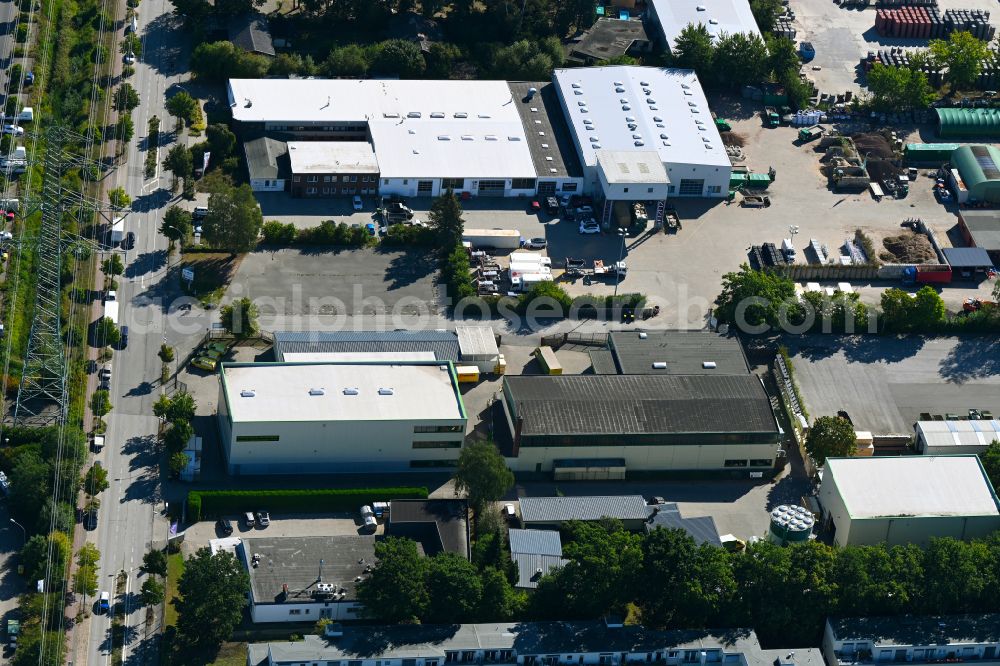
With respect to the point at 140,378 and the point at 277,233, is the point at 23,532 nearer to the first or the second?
the point at 140,378

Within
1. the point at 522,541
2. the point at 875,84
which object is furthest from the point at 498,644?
the point at 875,84

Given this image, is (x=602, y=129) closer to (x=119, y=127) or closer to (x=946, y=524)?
(x=119, y=127)

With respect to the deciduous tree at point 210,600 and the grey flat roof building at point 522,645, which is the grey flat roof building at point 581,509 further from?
the deciduous tree at point 210,600

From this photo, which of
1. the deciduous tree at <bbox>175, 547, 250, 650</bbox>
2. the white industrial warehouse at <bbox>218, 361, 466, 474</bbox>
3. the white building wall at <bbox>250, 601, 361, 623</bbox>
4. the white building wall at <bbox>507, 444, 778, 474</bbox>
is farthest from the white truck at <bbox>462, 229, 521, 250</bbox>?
the deciduous tree at <bbox>175, 547, 250, 650</bbox>

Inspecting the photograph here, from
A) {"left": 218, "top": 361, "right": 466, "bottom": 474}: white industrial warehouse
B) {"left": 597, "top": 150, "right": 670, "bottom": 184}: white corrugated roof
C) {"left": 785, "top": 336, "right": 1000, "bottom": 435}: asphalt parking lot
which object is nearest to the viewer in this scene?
{"left": 218, "top": 361, "right": 466, "bottom": 474}: white industrial warehouse

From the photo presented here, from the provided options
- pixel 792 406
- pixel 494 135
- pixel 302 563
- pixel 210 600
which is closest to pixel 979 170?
pixel 792 406

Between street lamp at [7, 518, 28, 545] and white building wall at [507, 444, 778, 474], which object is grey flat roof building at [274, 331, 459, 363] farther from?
street lamp at [7, 518, 28, 545]
